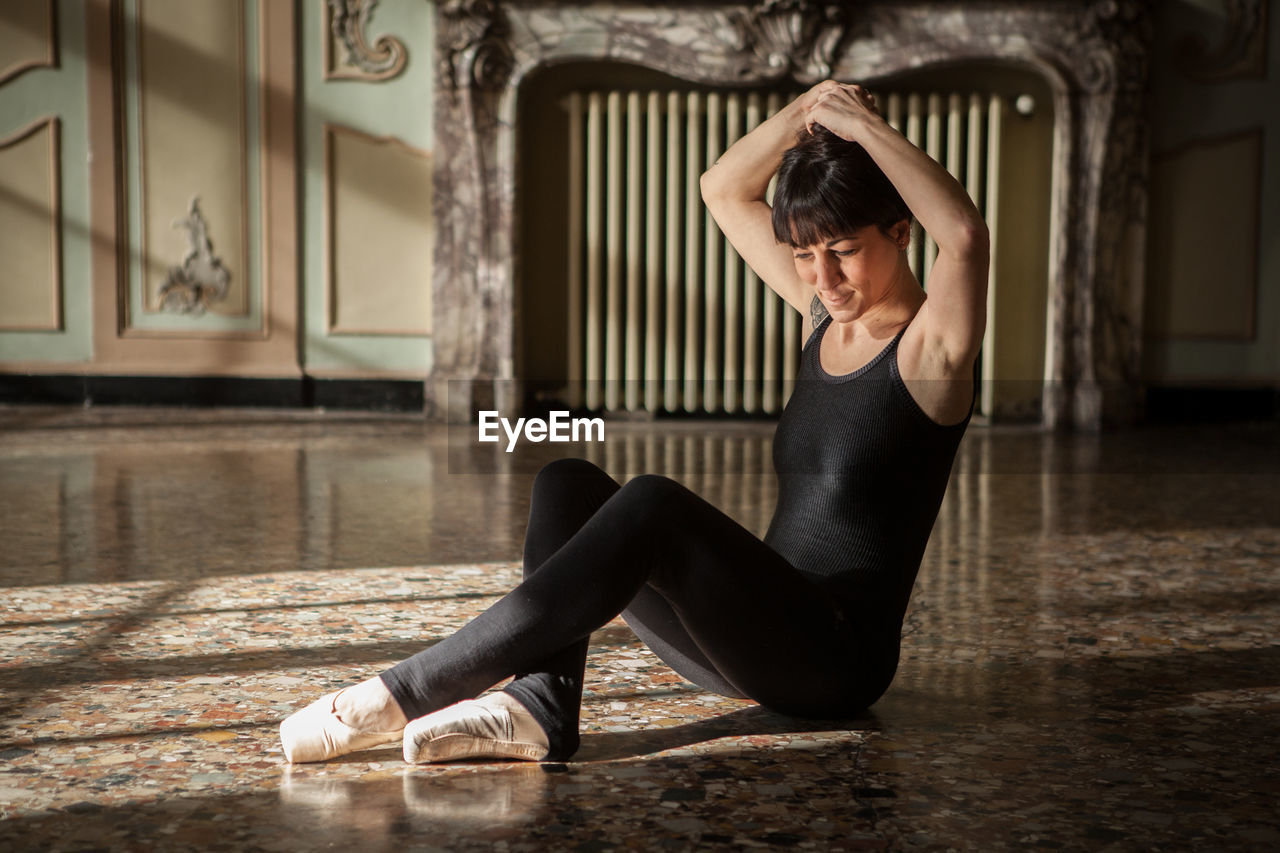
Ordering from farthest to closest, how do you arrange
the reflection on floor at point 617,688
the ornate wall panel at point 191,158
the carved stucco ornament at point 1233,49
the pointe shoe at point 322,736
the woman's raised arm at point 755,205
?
the ornate wall panel at point 191,158 < the carved stucco ornament at point 1233,49 < the woman's raised arm at point 755,205 < the pointe shoe at point 322,736 < the reflection on floor at point 617,688

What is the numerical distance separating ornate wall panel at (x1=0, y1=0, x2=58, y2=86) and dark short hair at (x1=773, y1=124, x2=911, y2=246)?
17.4 feet

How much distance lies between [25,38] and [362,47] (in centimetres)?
149

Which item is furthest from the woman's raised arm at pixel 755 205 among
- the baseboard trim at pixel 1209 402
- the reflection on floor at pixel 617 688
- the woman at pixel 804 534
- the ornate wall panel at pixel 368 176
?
the baseboard trim at pixel 1209 402

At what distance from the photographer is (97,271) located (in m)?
6.08

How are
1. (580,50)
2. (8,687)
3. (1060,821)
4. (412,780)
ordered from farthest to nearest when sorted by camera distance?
(580,50)
(8,687)
(412,780)
(1060,821)

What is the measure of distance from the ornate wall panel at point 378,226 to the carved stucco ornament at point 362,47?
11.0 inches

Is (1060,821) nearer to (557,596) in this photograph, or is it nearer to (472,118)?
(557,596)

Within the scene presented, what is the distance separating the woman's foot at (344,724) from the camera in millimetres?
1562

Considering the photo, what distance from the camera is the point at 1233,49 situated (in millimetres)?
5855

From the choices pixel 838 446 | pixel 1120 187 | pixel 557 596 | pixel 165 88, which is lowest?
pixel 557 596

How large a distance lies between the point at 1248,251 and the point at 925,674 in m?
4.61

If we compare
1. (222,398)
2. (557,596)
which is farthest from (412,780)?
(222,398)

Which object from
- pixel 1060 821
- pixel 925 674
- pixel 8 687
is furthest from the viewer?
pixel 925 674

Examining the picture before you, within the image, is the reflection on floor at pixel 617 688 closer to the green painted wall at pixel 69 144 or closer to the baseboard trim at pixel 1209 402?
the baseboard trim at pixel 1209 402
